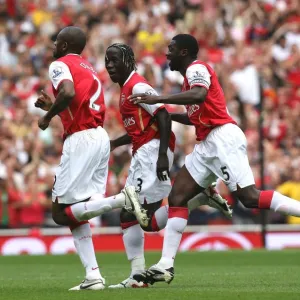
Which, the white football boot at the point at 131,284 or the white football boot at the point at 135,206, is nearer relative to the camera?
the white football boot at the point at 135,206

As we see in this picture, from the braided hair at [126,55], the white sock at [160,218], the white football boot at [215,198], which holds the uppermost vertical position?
the braided hair at [126,55]

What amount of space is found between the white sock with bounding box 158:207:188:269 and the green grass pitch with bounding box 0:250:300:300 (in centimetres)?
31

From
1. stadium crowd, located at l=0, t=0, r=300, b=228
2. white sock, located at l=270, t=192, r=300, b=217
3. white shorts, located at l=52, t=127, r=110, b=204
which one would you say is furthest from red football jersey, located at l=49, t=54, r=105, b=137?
stadium crowd, located at l=0, t=0, r=300, b=228

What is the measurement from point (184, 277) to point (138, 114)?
7.14 feet

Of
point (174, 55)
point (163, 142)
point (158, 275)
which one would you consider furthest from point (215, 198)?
point (174, 55)

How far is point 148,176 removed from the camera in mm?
11078

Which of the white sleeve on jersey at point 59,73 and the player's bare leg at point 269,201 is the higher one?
the white sleeve on jersey at point 59,73

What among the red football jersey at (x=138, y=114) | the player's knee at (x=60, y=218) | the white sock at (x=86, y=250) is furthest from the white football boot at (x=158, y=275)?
the red football jersey at (x=138, y=114)

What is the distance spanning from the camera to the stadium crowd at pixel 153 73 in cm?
1931

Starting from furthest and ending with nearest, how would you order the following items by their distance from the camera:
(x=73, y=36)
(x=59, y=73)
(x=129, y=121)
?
(x=129, y=121)
(x=73, y=36)
(x=59, y=73)

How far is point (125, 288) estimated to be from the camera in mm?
10516

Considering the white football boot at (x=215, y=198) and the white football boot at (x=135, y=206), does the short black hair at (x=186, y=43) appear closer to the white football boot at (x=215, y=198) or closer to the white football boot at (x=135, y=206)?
the white football boot at (x=215, y=198)

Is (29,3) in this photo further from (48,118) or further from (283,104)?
(48,118)

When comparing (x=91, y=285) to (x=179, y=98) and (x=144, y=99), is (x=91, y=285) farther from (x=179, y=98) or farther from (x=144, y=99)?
(x=179, y=98)
